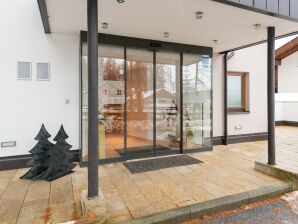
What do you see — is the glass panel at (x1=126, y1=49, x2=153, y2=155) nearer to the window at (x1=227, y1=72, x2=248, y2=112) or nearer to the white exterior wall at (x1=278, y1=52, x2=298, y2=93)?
the window at (x1=227, y1=72, x2=248, y2=112)

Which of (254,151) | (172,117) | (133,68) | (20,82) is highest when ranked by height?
(133,68)

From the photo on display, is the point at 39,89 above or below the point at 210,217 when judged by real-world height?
above

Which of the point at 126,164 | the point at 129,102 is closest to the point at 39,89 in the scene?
the point at 129,102

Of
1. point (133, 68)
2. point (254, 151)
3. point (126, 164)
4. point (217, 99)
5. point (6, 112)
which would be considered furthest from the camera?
point (217, 99)

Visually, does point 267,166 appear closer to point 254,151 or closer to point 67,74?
point 254,151

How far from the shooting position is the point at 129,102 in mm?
4809

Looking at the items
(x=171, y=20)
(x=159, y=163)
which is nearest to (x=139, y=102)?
(x=159, y=163)

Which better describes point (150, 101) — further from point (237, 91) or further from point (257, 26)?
point (237, 91)

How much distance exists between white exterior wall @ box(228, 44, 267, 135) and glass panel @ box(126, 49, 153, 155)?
2655 mm

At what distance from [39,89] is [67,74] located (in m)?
0.61

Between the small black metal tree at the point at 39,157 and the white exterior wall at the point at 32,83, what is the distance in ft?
1.41

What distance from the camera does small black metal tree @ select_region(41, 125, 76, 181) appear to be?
369 centimetres

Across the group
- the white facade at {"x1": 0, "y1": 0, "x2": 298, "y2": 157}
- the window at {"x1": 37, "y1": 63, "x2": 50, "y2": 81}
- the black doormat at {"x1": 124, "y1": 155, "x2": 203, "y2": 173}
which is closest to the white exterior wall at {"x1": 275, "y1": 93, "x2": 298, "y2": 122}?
the black doormat at {"x1": 124, "y1": 155, "x2": 203, "y2": 173}

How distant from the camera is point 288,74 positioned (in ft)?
30.9
